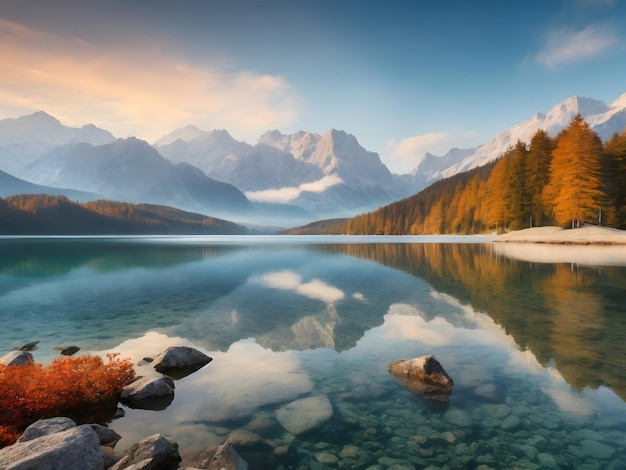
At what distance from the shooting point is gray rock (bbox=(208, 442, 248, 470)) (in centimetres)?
770

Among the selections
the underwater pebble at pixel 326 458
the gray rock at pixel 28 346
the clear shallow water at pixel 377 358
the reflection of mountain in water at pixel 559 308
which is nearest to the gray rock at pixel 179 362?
the clear shallow water at pixel 377 358

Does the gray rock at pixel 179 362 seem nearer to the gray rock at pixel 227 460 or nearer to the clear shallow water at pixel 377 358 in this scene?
the clear shallow water at pixel 377 358

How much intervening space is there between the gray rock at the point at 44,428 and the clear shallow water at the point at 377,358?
153 centimetres

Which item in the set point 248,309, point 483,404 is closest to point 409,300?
point 248,309

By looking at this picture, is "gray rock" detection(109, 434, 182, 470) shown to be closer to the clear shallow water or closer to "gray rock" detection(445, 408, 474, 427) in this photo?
the clear shallow water

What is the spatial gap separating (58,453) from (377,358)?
458 inches

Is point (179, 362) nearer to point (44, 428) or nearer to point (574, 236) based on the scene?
point (44, 428)

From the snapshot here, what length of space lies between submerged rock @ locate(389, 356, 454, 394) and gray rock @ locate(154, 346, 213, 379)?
822 cm

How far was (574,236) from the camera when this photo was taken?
71.9 meters

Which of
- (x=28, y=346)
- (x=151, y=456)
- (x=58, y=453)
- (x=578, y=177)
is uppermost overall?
(x=578, y=177)

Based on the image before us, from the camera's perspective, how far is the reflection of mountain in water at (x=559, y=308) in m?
13.7

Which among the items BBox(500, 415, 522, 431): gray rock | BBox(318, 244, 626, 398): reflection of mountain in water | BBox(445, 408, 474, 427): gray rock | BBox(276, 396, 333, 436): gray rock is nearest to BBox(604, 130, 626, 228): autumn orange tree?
BBox(318, 244, 626, 398): reflection of mountain in water

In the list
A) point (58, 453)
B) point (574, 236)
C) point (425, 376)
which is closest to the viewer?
point (58, 453)

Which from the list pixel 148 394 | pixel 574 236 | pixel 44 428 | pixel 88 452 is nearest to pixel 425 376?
pixel 148 394
